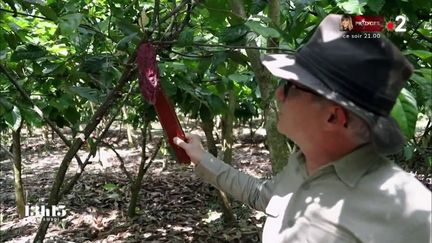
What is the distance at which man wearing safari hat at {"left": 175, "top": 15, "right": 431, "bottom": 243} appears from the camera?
877mm

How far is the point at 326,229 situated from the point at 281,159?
2.51ft

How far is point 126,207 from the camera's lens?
440 cm

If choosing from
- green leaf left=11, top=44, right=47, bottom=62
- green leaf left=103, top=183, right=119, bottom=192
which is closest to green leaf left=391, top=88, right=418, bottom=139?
green leaf left=11, top=44, right=47, bottom=62

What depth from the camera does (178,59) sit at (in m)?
1.90

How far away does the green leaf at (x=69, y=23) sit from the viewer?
53.7 inches

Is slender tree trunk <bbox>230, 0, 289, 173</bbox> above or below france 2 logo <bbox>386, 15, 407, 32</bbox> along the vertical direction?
below

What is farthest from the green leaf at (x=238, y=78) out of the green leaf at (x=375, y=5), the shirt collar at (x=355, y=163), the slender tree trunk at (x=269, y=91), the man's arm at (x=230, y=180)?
the shirt collar at (x=355, y=163)

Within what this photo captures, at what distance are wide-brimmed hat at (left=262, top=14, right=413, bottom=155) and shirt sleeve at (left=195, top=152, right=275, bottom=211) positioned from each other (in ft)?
1.58

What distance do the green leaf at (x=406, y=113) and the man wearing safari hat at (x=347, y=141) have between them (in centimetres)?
1


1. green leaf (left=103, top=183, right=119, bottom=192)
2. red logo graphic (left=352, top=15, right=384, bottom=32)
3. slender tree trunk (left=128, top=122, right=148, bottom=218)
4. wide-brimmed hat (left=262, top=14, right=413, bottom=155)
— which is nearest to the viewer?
wide-brimmed hat (left=262, top=14, right=413, bottom=155)

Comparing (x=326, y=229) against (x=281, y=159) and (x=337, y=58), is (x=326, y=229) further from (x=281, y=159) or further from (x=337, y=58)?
(x=281, y=159)

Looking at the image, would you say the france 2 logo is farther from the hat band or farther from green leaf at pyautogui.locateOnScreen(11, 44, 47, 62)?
green leaf at pyautogui.locateOnScreen(11, 44, 47, 62)

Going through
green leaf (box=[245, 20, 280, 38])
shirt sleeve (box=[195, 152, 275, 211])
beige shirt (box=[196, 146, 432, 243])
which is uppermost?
green leaf (box=[245, 20, 280, 38])

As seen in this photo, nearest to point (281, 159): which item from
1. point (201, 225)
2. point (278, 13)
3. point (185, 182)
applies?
point (278, 13)
